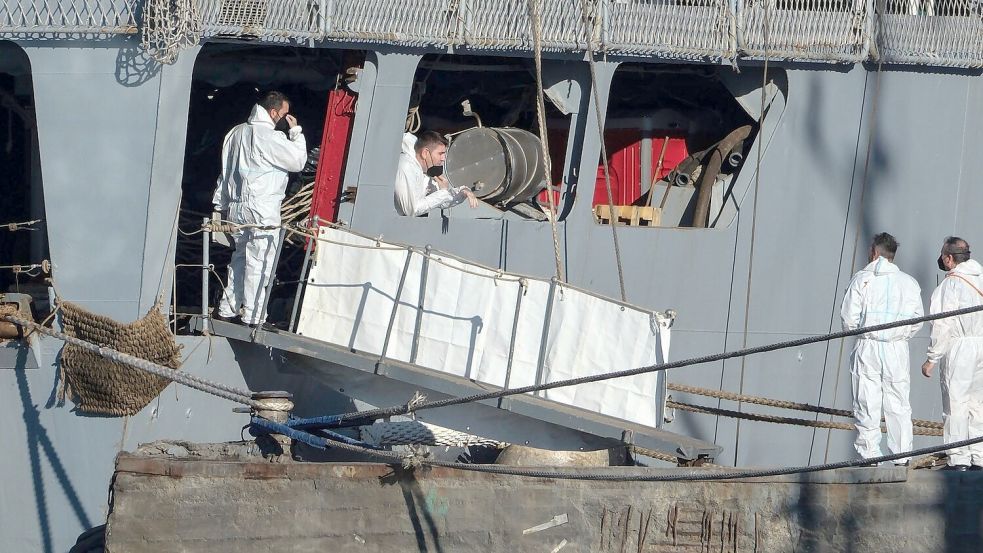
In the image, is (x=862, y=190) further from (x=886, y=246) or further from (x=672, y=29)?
(x=672, y=29)

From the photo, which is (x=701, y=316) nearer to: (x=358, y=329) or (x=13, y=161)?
(x=358, y=329)

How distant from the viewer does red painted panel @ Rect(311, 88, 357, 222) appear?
8.66 meters

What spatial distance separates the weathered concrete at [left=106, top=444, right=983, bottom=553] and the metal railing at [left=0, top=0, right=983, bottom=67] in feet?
10.3

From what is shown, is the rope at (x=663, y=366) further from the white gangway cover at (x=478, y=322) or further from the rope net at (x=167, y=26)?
the rope net at (x=167, y=26)

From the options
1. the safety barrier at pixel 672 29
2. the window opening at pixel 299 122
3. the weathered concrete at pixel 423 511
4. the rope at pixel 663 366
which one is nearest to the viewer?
the rope at pixel 663 366

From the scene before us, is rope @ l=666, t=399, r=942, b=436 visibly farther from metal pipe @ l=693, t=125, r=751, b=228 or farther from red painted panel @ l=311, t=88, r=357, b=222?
red painted panel @ l=311, t=88, r=357, b=222

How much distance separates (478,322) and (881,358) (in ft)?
7.74

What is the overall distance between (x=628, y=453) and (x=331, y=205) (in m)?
2.81

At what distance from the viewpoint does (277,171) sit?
809 centimetres

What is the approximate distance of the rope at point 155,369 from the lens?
6.52 metres

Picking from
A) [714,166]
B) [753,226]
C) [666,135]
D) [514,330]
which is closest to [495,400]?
[514,330]

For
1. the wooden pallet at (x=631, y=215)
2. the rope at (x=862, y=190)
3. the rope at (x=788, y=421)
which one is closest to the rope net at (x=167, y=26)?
the wooden pallet at (x=631, y=215)

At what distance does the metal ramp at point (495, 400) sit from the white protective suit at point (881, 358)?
0.90 meters

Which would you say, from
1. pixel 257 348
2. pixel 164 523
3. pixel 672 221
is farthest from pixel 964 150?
pixel 164 523
